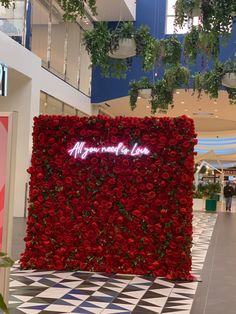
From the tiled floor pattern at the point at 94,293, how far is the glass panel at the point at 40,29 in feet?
29.9

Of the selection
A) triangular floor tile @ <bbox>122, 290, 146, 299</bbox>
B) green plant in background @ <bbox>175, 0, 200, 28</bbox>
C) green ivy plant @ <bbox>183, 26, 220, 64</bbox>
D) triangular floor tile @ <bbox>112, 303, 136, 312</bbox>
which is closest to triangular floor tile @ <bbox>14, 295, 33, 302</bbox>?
triangular floor tile @ <bbox>112, 303, 136, 312</bbox>

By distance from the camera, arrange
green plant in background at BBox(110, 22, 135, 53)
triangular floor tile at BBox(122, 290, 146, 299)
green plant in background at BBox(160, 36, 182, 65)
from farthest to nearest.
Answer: green plant in background at BBox(160, 36, 182, 65)
green plant in background at BBox(110, 22, 135, 53)
triangular floor tile at BBox(122, 290, 146, 299)

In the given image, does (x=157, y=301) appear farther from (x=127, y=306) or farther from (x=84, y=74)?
(x=84, y=74)

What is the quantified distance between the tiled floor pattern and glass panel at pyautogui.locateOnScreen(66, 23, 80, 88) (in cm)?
1144

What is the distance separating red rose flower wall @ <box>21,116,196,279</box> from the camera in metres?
6.61

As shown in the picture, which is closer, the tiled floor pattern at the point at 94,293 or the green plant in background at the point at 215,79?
the tiled floor pattern at the point at 94,293

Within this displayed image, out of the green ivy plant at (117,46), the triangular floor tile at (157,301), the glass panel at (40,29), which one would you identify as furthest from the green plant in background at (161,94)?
the triangular floor tile at (157,301)

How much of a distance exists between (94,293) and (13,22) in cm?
918

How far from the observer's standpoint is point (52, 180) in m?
6.89

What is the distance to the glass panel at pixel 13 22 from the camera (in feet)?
41.0

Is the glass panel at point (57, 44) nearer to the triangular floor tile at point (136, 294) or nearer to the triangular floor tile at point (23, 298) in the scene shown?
the triangular floor tile at point (136, 294)

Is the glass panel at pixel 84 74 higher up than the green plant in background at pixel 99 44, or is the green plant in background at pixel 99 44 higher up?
the glass panel at pixel 84 74

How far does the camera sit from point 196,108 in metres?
20.6

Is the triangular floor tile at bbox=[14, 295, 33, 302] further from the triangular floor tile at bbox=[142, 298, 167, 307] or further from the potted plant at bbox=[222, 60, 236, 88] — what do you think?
the potted plant at bbox=[222, 60, 236, 88]
